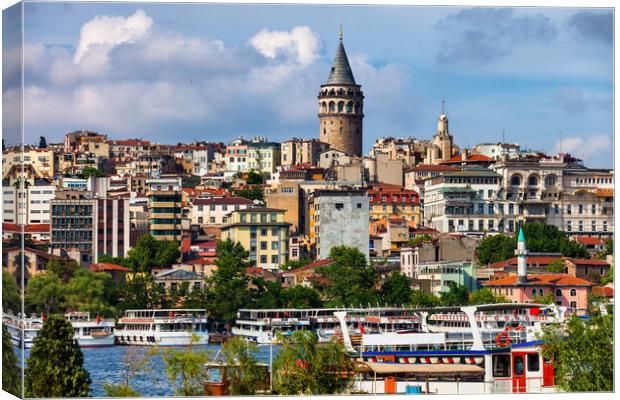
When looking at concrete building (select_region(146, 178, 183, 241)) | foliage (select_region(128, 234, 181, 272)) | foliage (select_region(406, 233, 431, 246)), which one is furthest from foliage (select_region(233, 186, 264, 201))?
foliage (select_region(128, 234, 181, 272))

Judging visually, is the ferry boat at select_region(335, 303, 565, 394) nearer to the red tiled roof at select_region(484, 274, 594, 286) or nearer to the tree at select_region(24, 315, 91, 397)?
the tree at select_region(24, 315, 91, 397)

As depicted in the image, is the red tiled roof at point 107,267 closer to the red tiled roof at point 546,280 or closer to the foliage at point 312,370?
the red tiled roof at point 546,280

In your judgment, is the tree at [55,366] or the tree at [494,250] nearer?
the tree at [55,366]

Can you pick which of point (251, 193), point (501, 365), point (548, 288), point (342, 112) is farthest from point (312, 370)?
point (342, 112)

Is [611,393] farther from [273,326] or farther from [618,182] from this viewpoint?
[273,326]

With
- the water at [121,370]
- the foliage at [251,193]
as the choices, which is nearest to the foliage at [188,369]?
the water at [121,370]

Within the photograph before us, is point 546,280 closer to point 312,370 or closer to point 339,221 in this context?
point 339,221
